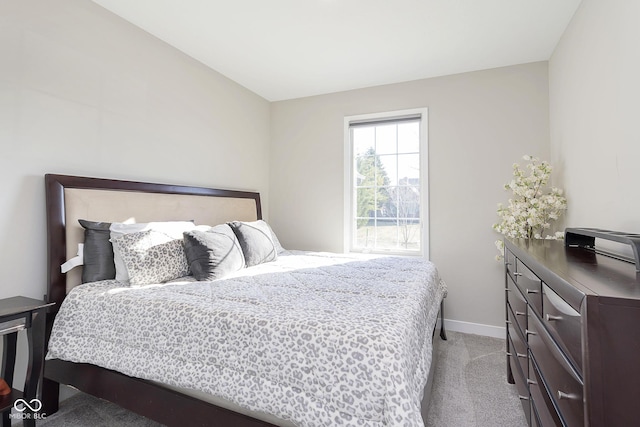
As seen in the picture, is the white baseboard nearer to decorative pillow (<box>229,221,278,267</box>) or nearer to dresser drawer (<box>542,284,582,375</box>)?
decorative pillow (<box>229,221,278,267</box>)

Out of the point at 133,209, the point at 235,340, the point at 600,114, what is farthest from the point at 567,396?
the point at 133,209

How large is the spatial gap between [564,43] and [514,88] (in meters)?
0.56

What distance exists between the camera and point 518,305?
1.64 m

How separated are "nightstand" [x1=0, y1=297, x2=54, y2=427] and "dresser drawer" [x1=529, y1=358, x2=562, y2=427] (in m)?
2.25

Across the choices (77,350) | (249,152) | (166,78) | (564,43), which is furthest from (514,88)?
(77,350)

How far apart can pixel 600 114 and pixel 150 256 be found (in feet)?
9.44

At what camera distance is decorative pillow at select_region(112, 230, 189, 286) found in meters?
1.87

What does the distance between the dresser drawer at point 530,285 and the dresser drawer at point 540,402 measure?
274 millimetres

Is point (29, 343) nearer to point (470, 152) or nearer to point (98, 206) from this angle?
point (98, 206)

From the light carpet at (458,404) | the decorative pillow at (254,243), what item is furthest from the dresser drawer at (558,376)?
the decorative pillow at (254,243)

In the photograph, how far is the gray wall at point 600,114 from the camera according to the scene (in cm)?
148

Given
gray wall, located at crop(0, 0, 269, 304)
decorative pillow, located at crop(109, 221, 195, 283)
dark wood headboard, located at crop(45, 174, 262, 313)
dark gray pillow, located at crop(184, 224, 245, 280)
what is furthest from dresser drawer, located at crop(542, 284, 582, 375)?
gray wall, located at crop(0, 0, 269, 304)

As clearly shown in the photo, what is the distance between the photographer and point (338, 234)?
364cm

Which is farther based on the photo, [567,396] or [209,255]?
[209,255]
